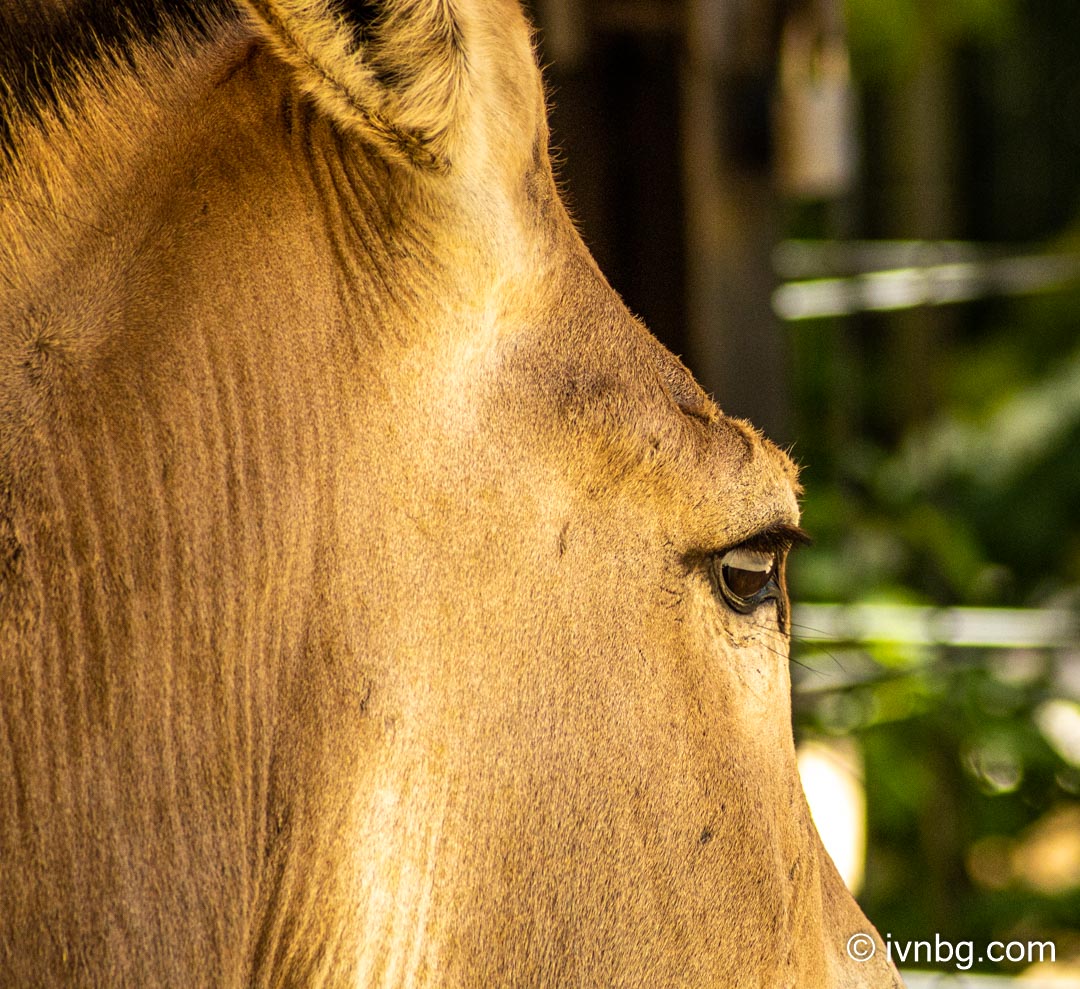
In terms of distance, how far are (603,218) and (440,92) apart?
2.55m

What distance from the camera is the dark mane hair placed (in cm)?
134

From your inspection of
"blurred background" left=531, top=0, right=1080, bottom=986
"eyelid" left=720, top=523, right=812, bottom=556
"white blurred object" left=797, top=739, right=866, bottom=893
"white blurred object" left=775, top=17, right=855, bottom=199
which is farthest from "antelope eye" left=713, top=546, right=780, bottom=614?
"white blurred object" left=797, top=739, right=866, bottom=893

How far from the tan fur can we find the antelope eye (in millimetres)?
49

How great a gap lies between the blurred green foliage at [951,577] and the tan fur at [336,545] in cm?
191

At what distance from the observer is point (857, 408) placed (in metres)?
8.30

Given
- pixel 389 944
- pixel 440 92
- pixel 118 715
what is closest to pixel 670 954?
pixel 389 944

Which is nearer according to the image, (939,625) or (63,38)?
(63,38)

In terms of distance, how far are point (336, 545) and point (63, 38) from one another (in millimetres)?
634

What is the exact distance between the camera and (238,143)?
137 centimetres

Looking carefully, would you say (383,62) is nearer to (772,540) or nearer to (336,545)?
(336,545)

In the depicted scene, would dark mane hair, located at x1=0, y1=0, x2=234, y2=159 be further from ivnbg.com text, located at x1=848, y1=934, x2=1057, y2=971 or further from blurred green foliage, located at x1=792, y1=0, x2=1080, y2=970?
ivnbg.com text, located at x1=848, y1=934, x2=1057, y2=971

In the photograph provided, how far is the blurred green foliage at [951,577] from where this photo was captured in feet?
14.9

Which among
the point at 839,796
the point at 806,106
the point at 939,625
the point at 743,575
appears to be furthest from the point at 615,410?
the point at 839,796

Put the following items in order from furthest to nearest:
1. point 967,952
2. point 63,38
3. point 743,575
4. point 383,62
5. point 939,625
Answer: point 939,625 < point 967,952 < point 743,575 < point 63,38 < point 383,62
